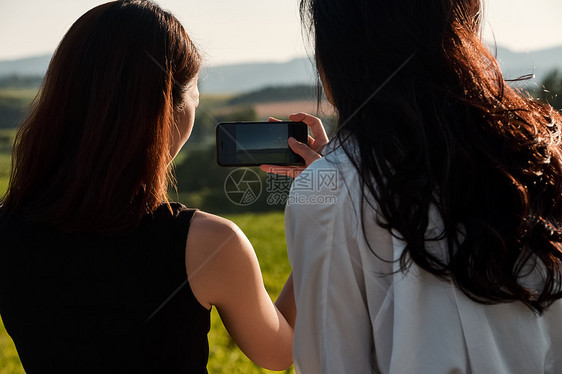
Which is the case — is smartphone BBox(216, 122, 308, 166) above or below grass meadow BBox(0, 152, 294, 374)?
above

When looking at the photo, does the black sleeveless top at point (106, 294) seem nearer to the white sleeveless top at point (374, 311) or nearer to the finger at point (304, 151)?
the white sleeveless top at point (374, 311)

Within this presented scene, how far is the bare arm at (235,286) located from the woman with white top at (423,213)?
16cm

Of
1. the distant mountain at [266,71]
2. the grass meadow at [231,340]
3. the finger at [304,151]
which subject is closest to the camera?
the distant mountain at [266,71]

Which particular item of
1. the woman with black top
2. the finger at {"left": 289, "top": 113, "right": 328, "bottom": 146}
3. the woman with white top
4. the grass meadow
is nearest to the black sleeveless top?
the woman with black top

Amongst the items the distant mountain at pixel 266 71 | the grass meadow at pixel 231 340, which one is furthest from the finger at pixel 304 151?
the grass meadow at pixel 231 340

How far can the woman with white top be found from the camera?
127 cm

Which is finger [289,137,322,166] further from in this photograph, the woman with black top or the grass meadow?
the grass meadow

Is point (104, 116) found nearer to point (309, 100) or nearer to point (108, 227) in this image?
point (108, 227)

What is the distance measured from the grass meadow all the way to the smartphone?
190cm

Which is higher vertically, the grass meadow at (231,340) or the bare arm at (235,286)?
the bare arm at (235,286)

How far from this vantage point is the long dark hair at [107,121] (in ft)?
4.61

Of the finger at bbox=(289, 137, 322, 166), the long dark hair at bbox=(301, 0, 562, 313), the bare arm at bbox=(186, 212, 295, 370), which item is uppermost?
the long dark hair at bbox=(301, 0, 562, 313)

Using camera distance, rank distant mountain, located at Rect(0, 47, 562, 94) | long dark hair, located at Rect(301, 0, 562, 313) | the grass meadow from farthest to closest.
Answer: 1. the grass meadow
2. distant mountain, located at Rect(0, 47, 562, 94)
3. long dark hair, located at Rect(301, 0, 562, 313)

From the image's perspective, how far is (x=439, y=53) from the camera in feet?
4.43
